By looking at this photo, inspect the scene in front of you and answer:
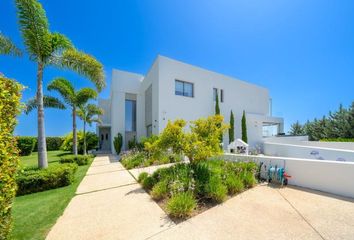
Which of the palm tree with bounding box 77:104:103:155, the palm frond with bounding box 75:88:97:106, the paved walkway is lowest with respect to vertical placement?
the paved walkway

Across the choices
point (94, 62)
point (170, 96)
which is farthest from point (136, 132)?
point (94, 62)

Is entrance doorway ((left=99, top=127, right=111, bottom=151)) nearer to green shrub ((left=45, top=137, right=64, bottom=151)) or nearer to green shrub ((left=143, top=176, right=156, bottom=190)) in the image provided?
green shrub ((left=45, top=137, right=64, bottom=151))

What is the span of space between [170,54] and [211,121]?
11.3 metres

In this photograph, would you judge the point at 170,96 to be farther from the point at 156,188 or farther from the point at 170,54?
the point at 156,188

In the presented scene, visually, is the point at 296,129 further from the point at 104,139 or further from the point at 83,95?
the point at 83,95

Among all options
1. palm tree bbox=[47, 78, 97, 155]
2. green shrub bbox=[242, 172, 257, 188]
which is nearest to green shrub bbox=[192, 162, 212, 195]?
green shrub bbox=[242, 172, 257, 188]

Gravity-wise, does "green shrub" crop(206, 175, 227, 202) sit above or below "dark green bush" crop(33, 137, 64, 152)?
above

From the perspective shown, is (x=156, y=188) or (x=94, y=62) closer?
(x=156, y=188)

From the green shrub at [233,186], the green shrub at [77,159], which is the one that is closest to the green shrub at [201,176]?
the green shrub at [233,186]

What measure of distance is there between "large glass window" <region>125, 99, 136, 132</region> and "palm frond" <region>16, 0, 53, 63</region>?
1194 centimetres

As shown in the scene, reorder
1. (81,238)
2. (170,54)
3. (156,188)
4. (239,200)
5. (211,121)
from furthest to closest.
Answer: (170,54) < (211,121) < (156,188) < (239,200) < (81,238)

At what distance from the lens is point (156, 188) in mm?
4684

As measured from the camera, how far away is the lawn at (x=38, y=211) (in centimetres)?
303

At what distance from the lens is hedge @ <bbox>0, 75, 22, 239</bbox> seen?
7.91 ft
